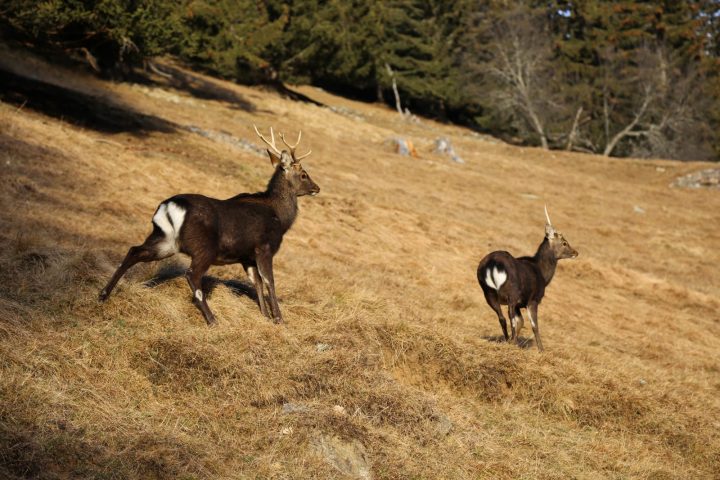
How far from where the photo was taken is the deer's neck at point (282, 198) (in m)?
Answer: 9.50

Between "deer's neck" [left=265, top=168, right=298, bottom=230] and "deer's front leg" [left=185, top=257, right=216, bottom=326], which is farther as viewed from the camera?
"deer's neck" [left=265, top=168, right=298, bottom=230]

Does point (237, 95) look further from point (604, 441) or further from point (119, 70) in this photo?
point (604, 441)

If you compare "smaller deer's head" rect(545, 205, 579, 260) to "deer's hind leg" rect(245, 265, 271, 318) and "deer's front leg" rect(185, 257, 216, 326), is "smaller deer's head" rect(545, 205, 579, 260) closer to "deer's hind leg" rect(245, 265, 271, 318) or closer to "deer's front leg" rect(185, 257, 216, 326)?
"deer's hind leg" rect(245, 265, 271, 318)

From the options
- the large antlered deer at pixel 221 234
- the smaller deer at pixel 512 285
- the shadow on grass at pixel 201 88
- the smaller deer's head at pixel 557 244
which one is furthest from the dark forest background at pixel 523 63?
the large antlered deer at pixel 221 234

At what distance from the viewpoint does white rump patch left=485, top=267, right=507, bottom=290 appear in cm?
1078

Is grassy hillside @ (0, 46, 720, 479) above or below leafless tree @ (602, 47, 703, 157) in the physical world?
below

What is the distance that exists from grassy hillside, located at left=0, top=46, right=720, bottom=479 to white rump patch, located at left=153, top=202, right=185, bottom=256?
0.65 metres

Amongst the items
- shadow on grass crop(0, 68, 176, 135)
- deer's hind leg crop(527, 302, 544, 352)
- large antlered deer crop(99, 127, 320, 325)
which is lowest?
shadow on grass crop(0, 68, 176, 135)

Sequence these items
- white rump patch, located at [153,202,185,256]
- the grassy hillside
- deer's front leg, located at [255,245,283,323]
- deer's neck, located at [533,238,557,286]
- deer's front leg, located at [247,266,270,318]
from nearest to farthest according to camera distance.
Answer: the grassy hillside
white rump patch, located at [153,202,185,256]
deer's front leg, located at [255,245,283,323]
deer's front leg, located at [247,266,270,318]
deer's neck, located at [533,238,557,286]

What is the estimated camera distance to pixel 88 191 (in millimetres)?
14688

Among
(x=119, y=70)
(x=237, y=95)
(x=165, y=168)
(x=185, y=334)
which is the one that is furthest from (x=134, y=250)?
(x=237, y=95)

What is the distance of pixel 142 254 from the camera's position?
25.9ft

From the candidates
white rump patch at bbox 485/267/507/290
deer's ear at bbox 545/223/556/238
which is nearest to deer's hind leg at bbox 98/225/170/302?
white rump patch at bbox 485/267/507/290

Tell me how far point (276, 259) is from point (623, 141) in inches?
1895
